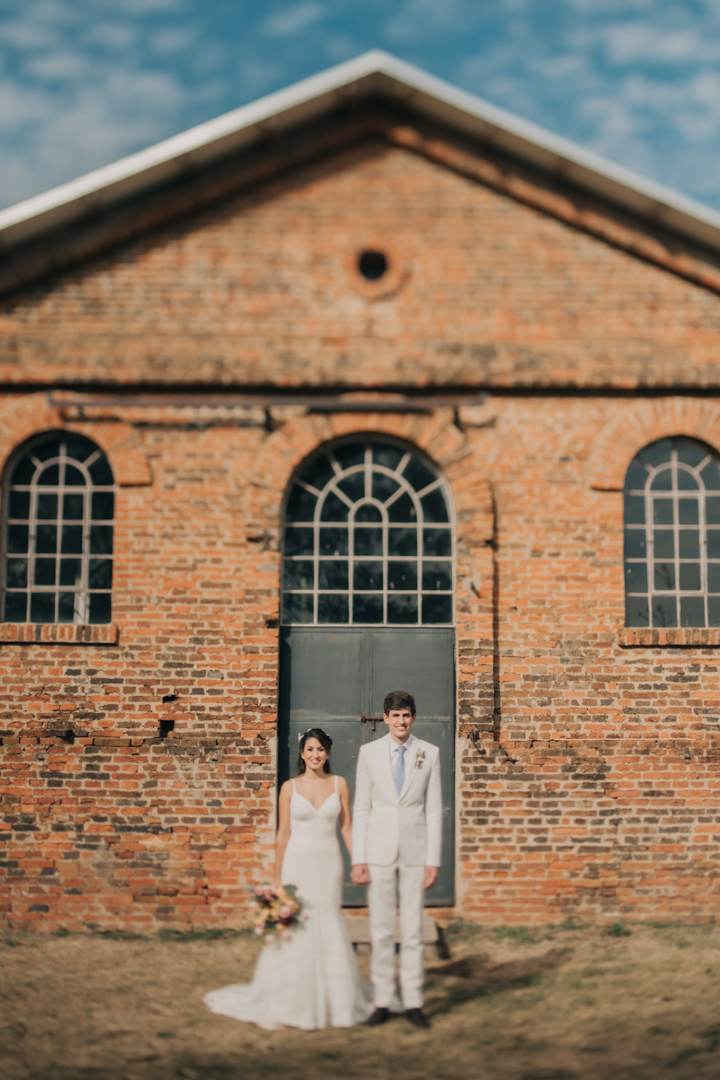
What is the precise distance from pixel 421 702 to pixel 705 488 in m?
3.31

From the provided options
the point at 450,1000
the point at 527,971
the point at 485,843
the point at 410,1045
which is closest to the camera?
the point at 410,1045

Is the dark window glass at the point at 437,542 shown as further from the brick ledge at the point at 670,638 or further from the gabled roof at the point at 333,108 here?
the gabled roof at the point at 333,108

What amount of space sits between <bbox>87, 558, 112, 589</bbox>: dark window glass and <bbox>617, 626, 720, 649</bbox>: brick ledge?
15.2ft

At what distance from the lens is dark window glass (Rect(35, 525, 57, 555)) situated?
814 cm

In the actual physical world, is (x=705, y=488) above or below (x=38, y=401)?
below

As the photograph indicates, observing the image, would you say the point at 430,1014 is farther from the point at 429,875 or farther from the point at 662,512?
the point at 662,512

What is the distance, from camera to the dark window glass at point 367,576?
819cm

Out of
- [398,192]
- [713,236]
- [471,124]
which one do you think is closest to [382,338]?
[398,192]

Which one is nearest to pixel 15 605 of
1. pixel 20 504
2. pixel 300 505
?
pixel 20 504

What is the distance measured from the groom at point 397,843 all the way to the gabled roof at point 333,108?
518 centimetres

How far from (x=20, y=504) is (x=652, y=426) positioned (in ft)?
19.2

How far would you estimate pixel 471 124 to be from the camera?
813 centimetres

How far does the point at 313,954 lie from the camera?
5477mm

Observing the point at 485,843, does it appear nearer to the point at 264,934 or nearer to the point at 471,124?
the point at 264,934
